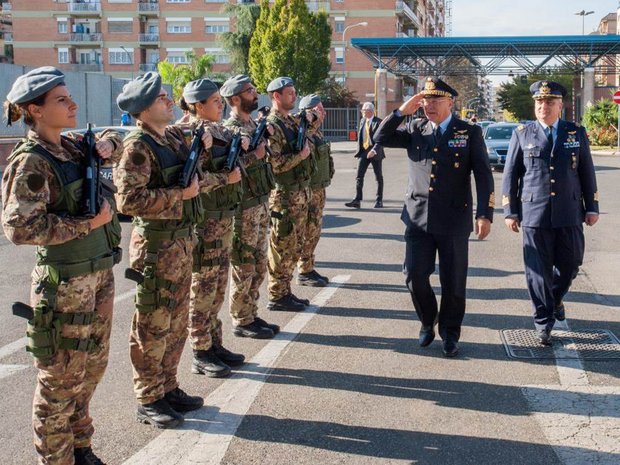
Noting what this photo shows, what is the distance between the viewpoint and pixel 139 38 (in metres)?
74.6

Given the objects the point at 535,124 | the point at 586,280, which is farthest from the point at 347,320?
the point at 586,280

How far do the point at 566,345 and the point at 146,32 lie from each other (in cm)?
7487

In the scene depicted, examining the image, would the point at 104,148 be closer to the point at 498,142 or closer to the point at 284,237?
the point at 284,237

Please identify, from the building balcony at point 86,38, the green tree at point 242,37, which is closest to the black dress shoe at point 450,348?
the green tree at point 242,37

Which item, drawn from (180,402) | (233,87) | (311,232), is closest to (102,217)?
(180,402)

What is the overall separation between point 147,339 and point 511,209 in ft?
11.2

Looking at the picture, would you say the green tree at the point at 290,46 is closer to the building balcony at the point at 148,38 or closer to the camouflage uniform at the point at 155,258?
the building balcony at the point at 148,38

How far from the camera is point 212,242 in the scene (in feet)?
17.9

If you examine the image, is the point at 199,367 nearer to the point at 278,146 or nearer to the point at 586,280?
the point at 278,146

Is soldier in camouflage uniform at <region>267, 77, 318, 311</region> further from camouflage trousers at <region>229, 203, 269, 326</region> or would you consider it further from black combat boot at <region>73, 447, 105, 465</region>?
black combat boot at <region>73, 447, 105, 465</region>

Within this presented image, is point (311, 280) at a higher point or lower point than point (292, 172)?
lower

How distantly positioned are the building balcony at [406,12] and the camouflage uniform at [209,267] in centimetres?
7019

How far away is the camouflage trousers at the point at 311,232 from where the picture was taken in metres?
8.48

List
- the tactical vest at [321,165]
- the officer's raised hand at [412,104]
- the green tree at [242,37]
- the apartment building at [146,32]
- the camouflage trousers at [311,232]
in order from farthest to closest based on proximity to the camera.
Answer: the apartment building at [146,32] → the green tree at [242,37] → the tactical vest at [321,165] → the camouflage trousers at [311,232] → the officer's raised hand at [412,104]
